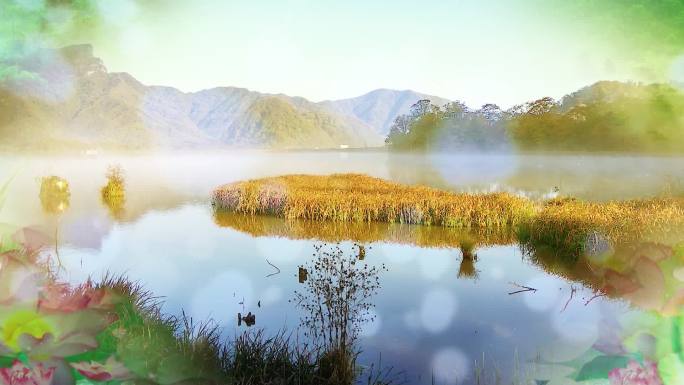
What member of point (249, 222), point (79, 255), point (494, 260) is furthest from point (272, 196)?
point (494, 260)

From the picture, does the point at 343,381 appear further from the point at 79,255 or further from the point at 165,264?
the point at 79,255

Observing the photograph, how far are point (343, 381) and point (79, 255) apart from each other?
16.7 meters

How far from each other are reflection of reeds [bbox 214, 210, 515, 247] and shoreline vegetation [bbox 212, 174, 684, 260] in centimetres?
5

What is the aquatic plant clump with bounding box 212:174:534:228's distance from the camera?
2970 centimetres

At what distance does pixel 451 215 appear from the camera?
29.6m
